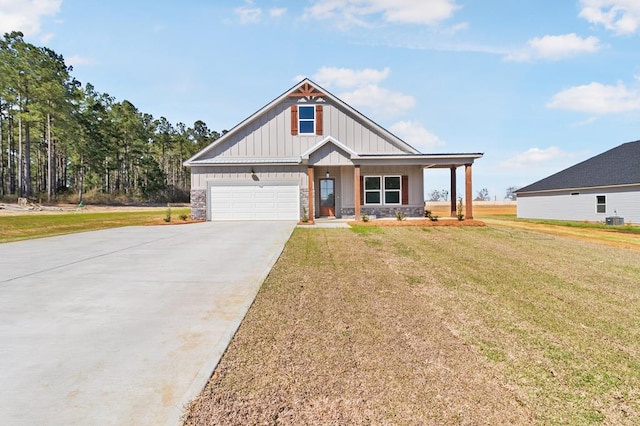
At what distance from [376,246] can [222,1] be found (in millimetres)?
9322

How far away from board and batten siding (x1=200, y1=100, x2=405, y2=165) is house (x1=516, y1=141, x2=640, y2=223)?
15.0 metres

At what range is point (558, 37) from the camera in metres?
15.5

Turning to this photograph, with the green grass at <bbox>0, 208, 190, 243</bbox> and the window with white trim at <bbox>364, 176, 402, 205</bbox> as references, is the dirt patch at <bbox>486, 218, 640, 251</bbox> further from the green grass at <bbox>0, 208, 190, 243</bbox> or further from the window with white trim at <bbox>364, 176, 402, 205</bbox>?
the green grass at <bbox>0, 208, 190, 243</bbox>

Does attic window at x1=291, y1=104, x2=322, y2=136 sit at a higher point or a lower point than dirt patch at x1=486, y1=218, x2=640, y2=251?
higher

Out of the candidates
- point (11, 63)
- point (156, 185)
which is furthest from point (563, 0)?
point (156, 185)

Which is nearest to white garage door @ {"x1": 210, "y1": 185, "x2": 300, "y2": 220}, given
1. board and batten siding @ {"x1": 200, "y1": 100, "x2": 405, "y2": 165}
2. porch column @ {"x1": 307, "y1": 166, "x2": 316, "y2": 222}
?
porch column @ {"x1": 307, "y1": 166, "x2": 316, "y2": 222}

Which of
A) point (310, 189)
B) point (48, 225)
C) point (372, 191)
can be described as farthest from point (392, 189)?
point (48, 225)

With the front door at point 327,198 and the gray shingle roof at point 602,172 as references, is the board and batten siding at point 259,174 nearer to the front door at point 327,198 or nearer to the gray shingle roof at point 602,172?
the front door at point 327,198

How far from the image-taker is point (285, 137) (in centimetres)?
1933

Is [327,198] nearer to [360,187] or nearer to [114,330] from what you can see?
[360,187]

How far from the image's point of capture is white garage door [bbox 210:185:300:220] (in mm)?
18812

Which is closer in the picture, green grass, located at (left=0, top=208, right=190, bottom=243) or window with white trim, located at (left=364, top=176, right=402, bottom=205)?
green grass, located at (left=0, top=208, right=190, bottom=243)

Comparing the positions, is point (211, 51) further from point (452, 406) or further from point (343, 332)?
point (452, 406)

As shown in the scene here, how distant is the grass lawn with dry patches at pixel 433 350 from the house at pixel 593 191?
19.5 m
